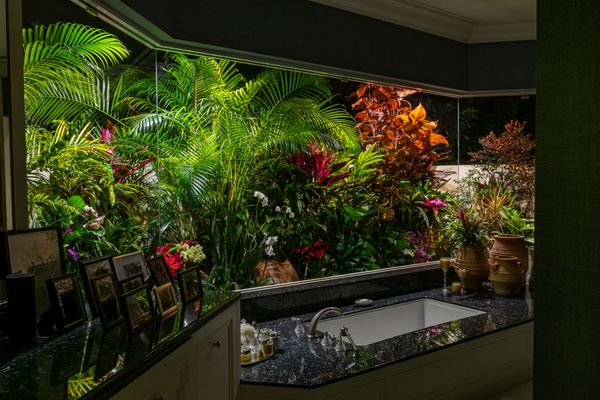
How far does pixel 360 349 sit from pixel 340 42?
6.63 ft

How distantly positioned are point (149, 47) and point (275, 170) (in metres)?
1.14

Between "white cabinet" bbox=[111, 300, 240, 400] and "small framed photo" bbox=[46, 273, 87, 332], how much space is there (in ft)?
1.02

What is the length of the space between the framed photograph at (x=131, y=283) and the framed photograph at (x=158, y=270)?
0.31ft

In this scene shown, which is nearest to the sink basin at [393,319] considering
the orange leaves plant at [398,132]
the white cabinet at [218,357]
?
the orange leaves plant at [398,132]

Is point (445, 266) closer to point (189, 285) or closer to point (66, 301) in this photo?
point (189, 285)

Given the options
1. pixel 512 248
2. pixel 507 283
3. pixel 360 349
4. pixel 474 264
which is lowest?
pixel 360 349

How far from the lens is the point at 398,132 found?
4074 millimetres

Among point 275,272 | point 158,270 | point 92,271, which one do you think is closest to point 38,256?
point 92,271

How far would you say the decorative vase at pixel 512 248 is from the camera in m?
3.89

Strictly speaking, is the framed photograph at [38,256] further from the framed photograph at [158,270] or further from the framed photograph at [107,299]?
the framed photograph at [158,270]

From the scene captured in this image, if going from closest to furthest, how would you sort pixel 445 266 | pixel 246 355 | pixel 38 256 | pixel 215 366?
1. pixel 38 256
2. pixel 215 366
3. pixel 246 355
4. pixel 445 266

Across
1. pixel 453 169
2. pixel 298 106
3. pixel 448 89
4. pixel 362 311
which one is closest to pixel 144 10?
pixel 298 106

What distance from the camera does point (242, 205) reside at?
313 centimetres

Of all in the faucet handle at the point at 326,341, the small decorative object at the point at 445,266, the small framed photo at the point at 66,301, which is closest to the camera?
the small framed photo at the point at 66,301
